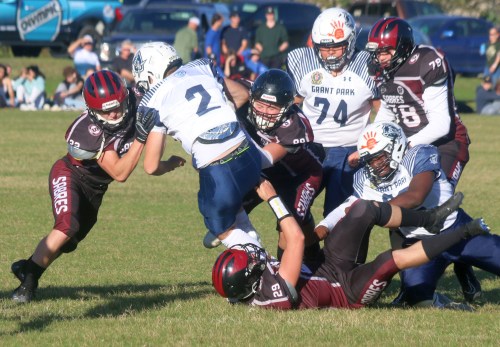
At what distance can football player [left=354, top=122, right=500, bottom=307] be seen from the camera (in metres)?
6.91

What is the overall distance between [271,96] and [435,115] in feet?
4.76

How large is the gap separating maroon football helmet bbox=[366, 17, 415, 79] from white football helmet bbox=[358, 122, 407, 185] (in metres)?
1.01

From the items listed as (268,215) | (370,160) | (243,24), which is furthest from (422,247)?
(243,24)

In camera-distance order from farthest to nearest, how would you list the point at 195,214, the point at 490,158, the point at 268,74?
the point at 490,158, the point at 195,214, the point at 268,74

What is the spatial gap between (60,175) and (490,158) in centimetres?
1034

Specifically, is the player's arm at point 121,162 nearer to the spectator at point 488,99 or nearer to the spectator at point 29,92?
the spectator at point 29,92

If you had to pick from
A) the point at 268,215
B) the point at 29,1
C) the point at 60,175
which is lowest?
the point at 29,1

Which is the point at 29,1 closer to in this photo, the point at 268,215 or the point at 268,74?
the point at 268,215

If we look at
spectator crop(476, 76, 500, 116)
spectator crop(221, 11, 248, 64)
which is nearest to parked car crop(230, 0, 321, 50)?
spectator crop(221, 11, 248, 64)

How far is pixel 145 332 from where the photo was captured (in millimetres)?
6082

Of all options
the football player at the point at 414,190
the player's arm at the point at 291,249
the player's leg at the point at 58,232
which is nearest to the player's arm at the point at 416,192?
the football player at the point at 414,190

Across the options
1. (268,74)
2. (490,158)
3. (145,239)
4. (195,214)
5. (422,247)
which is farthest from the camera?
(490,158)

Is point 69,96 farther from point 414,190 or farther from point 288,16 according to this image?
point 414,190

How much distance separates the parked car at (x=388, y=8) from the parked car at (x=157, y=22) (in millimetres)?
5034
